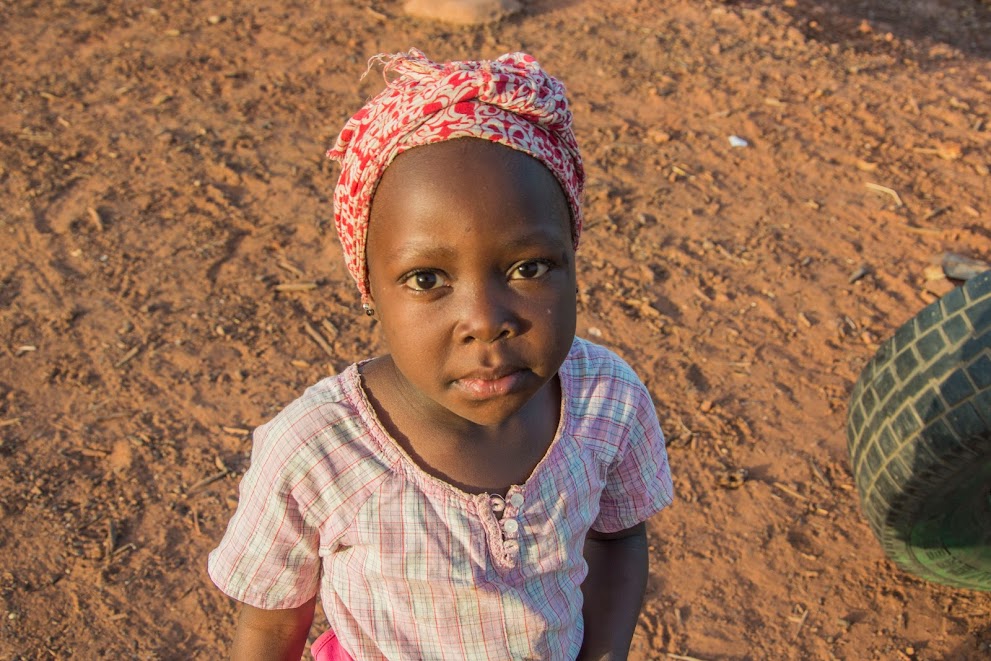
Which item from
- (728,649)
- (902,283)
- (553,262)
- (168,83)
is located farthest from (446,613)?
(168,83)

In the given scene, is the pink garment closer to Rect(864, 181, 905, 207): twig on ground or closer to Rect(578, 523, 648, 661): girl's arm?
Rect(578, 523, 648, 661): girl's arm

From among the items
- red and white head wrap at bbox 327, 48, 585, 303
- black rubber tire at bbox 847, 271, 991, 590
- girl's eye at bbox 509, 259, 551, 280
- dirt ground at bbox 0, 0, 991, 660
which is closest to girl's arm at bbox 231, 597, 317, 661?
red and white head wrap at bbox 327, 48, 585, 303

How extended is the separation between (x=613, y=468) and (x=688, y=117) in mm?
4515

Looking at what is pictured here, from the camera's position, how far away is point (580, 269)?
Result: 4676 mm

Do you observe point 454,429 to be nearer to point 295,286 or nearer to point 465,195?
→ point 465,195

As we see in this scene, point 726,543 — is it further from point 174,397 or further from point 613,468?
point 174,397

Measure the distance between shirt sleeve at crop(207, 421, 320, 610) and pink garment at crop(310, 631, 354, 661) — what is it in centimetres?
20

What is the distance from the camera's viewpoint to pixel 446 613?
176 cm

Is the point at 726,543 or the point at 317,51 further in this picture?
the point at 317,51

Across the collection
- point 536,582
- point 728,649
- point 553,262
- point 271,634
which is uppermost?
point 553,262

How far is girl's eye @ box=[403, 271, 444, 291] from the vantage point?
1.55 meters

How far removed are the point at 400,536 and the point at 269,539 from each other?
9.9 inches

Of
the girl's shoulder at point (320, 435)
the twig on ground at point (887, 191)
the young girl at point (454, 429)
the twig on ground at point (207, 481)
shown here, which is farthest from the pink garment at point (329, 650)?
the twig on ground at point (887, 191)

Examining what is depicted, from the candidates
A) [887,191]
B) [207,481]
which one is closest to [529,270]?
[207,481]
